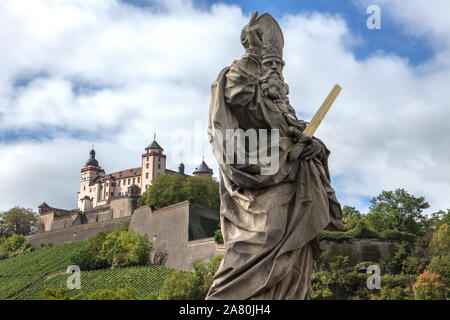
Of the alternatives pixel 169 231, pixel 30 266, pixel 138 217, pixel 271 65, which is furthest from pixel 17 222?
pixel 271 65

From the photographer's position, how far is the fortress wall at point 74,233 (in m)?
65.6

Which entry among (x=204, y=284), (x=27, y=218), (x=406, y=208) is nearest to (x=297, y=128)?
(x=204, y=284)

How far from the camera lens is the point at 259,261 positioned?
527 cm

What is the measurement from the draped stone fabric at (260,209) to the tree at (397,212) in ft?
147

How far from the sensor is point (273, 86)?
5996mm

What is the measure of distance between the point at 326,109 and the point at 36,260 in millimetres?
62787

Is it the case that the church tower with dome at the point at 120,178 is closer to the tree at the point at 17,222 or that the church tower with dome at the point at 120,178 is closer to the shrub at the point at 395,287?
the tree at the point at 17,222

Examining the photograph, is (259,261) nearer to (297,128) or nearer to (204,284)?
(297,128)

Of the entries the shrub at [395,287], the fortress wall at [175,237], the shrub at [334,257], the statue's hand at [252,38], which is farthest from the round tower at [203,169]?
the statue's hand at [252,38]

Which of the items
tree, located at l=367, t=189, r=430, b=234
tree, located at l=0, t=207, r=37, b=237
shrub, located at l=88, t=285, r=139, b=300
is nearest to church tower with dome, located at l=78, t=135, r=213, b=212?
tree, located at l=0, t=207, r=37, b=237

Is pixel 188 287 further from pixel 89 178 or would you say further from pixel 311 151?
pixel 89 178

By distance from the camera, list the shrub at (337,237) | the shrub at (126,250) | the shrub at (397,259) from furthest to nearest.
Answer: the shrub at (126,250)
the shrub at (337,237)
the shrub at (397,259)

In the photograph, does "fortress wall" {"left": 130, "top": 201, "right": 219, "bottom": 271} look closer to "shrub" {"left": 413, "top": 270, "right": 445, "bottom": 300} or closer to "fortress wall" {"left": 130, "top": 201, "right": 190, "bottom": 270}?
"fortress wall" {"left": 130, "top": 201, "right": 190, "bottom": 270}

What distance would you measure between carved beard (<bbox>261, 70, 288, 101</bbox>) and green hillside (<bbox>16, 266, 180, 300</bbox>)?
37.4m
